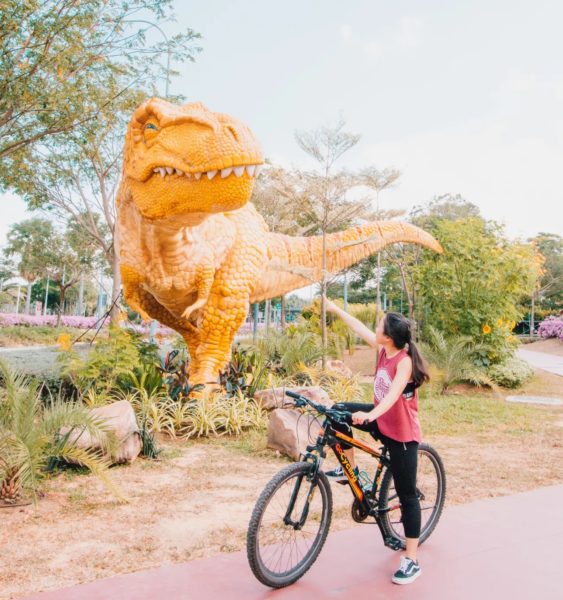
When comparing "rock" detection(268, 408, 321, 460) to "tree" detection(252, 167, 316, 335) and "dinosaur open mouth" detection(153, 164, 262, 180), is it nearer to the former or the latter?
"dinosaur open mouth" detection(153, 164, 262, 180)

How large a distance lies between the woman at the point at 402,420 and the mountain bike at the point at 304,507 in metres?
0.11

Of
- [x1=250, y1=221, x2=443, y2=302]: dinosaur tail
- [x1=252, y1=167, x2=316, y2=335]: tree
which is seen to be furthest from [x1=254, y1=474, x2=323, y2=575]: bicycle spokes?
[x1=252, y1=167, x2=316, y2=335]: tree

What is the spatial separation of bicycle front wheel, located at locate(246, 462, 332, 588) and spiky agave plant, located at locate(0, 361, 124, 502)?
1.16m

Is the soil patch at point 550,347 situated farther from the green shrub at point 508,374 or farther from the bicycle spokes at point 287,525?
the bicycle spokes at point 287,525

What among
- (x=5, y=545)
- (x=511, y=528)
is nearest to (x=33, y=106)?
(x=5, y=545)

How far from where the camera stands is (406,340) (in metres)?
2.55

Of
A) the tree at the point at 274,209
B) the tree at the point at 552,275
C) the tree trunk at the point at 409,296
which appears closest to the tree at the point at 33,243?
the tree at the point at 274,209

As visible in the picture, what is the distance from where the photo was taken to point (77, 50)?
6242 mm

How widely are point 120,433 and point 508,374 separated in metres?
7.80

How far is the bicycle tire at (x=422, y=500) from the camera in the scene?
2682 mm

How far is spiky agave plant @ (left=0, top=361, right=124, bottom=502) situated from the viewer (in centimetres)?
323

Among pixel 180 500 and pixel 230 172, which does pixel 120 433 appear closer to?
pixel 180 500

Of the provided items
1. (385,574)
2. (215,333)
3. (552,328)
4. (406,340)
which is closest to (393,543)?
(385,574)

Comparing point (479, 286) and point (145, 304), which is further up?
point (479, 286)
